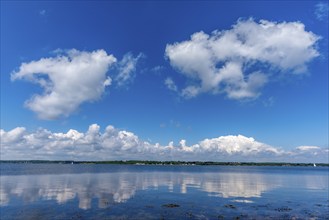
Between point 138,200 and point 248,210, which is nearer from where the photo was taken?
point 248,210

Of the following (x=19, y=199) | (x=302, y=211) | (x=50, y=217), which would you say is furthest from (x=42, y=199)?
(x=302, y=211)

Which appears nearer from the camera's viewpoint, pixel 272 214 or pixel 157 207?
pixel 272 214

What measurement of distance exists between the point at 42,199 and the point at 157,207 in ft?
79.0

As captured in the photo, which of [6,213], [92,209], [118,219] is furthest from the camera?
[92,209]

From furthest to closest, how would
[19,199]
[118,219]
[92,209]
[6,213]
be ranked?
[19,199] < [92,209] < [6,213] < [118,219]

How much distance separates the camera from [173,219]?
40.7 metres

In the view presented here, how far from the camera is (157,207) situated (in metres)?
49.8

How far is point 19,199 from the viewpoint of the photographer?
184 ft

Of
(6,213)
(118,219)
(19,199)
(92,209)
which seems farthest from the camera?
(19,199)

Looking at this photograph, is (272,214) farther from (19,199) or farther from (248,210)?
(19,199)

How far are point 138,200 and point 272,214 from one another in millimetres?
25876

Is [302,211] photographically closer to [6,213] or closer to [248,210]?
[248,210]

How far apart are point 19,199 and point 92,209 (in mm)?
19179

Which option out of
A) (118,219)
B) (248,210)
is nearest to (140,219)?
(118,219)
